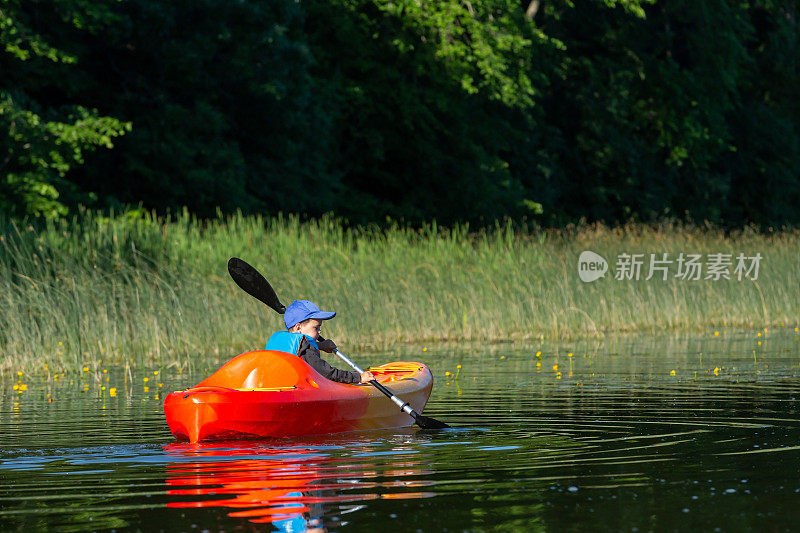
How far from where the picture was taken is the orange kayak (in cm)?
933

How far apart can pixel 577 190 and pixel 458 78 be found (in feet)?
28.9

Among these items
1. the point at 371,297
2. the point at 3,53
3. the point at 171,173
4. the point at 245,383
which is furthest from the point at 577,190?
the point at 245,383

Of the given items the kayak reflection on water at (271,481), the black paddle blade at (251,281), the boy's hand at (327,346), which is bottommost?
the kayak reflection on water at (271,481)

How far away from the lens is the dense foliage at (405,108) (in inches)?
987

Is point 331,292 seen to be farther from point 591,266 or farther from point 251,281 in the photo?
point 251,281

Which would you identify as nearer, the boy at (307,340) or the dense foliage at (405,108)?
the boy at (307,340)

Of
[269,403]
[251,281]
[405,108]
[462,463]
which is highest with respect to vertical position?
[405,108]

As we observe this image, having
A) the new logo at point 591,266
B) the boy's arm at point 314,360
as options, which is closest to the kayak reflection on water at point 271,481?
the boy's arm at point 314,360

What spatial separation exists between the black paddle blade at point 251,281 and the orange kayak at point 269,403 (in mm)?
2356

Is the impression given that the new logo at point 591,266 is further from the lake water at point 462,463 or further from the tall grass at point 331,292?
the lake water at point 462,463

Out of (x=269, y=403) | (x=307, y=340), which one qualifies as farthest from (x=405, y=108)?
(x=269, y=403)

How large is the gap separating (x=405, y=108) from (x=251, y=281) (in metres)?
19.3

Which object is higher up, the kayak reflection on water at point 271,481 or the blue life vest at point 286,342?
the blue life vest at point 286,342

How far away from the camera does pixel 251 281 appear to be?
12.7m
